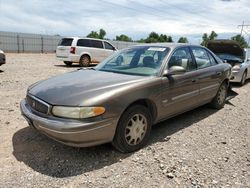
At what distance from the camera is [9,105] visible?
545 centimetres

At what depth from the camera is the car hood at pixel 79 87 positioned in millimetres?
3037

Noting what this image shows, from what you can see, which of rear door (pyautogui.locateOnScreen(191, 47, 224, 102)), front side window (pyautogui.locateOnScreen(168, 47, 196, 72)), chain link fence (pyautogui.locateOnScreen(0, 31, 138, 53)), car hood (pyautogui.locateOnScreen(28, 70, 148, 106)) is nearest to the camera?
car hood (pyautogui.locateOnScreen(28, 70, 148, 106))

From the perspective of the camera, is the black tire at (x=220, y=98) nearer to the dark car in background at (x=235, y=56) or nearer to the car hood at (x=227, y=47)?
the dark car in background at (x=235, y=56)

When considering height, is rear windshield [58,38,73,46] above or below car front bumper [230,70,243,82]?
above

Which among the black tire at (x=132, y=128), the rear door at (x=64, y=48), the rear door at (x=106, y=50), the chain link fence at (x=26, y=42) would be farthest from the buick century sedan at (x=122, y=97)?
the chain link fence at (x=26, y=42)

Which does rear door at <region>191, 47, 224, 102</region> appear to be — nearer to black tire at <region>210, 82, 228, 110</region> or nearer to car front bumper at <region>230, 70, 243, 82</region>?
black tire at <region>210, 82, 228, 110</region>

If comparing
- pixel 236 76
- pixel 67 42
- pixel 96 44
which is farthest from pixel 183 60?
pixel 96 44

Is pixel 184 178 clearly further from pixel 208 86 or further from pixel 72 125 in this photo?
pixel 208 86

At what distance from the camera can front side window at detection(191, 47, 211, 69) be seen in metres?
4.91

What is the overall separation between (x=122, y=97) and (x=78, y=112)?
2.04 ft

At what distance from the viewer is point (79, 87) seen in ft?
10.8

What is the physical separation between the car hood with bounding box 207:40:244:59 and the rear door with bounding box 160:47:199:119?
20.8 feet

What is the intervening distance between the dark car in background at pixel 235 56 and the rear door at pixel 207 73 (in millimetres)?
3612

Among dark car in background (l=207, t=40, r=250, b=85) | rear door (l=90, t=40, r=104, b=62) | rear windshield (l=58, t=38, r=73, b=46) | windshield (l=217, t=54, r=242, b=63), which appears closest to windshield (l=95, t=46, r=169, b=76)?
dark car in background (l=207, t=40, r=250, b=85)
